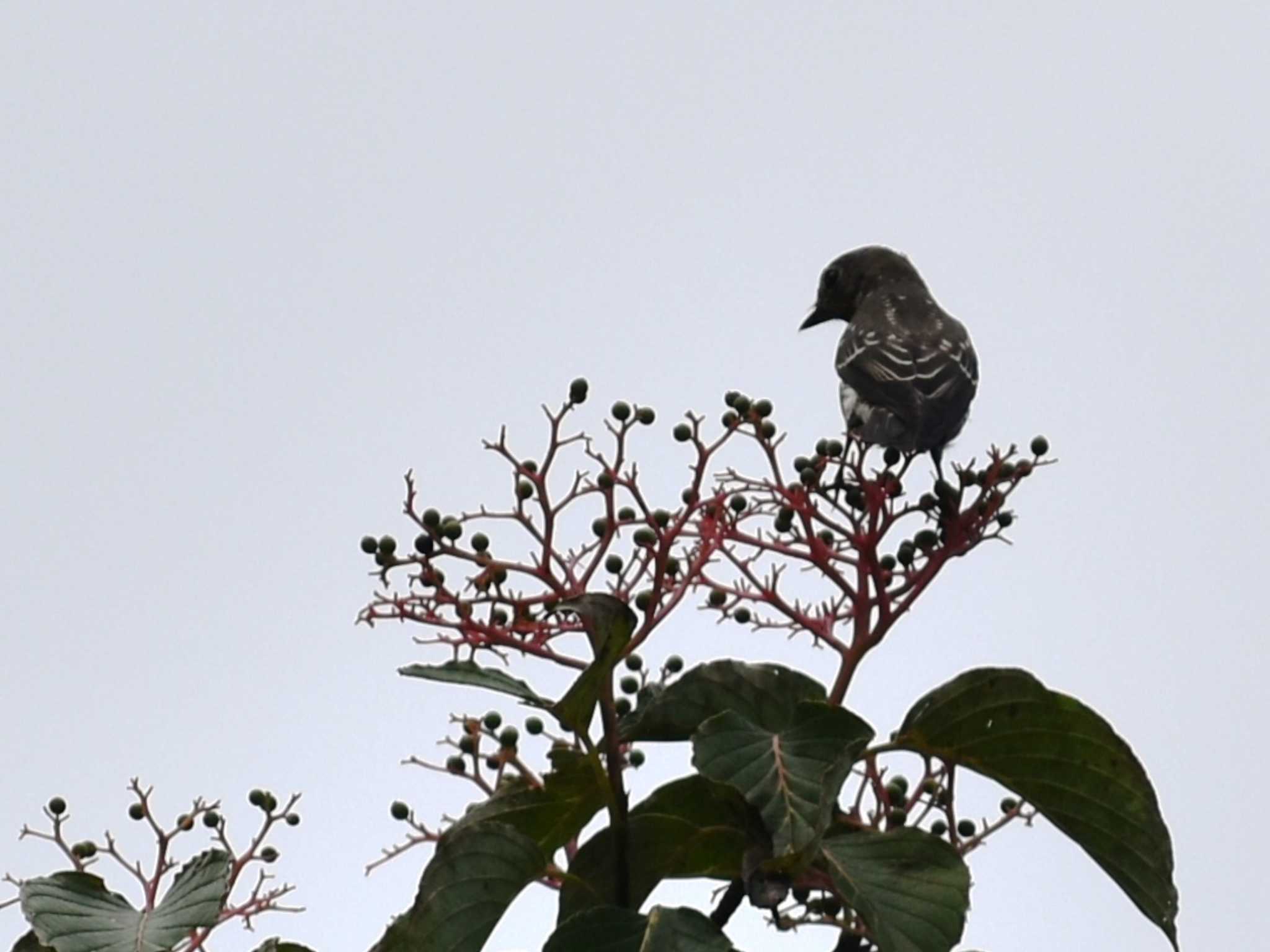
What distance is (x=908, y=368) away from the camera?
7734 mm

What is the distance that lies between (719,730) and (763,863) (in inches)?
8.7

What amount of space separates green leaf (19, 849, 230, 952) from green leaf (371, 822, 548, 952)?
45cm

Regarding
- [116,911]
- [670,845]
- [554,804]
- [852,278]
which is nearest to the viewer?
[670,845]

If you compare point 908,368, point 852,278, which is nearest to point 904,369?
point 908,368

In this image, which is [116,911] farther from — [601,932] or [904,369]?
[904,369]

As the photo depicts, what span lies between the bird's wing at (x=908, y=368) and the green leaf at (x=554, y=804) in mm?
4485

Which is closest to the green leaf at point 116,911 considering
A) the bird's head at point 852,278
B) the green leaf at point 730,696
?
the green leaf at point 730,696

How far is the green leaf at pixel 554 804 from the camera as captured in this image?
8.93ft

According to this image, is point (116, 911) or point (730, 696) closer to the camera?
point (730, 696)

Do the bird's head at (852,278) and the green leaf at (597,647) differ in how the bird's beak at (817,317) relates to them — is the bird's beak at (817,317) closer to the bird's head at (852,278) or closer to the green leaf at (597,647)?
the bird's head at (852,278)

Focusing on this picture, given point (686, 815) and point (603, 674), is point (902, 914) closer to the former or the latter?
point (686, 815)

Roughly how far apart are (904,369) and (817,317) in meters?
2.85

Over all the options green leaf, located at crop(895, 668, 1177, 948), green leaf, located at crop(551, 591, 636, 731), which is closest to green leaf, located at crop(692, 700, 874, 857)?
green leaf, located at crop(551, 591, 636, 731)

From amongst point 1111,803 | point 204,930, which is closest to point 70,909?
point 204,930
